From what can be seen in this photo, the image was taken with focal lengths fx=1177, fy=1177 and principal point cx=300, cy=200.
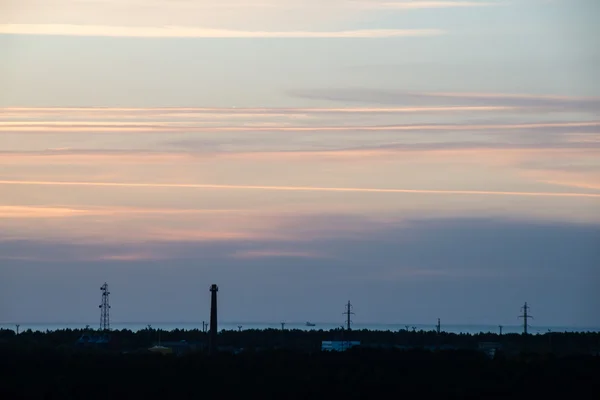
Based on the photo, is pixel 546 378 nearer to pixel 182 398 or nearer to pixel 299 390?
pixel 299 390

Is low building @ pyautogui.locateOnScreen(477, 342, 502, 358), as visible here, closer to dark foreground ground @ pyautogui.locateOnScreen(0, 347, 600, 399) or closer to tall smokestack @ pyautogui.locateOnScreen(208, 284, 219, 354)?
dark foreground ground @ pyautogui.locateOnScreen(0, 347, 600, 399)

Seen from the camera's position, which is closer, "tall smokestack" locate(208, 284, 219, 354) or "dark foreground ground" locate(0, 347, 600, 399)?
"dark foreground ground" locate(0, 347, 600, 399)

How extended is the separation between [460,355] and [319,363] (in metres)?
9.32

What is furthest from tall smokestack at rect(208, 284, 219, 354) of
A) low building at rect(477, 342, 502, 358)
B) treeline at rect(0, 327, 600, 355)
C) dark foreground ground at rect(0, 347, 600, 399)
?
low building at rect(477, 342, 502, 358)

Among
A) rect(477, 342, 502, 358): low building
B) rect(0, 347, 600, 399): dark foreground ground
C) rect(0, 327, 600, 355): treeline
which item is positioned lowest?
rect(0, 347, 600, 399): dark foreground ground

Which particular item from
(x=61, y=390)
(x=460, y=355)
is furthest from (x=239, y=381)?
(x=460, y=355)

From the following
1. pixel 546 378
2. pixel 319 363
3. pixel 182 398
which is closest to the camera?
pixel 182 398

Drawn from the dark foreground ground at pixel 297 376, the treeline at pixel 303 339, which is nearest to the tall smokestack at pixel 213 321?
the dark foreground ground at pixel 297 376

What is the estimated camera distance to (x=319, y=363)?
53.4 metres

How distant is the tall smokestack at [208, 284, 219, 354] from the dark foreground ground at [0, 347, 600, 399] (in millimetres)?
7552

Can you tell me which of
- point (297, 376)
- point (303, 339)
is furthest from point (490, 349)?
point (297, 376)

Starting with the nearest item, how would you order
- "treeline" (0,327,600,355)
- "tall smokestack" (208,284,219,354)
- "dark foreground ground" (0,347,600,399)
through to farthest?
"dark foreground ground" (0,347,600,399) < "tall smokestack" (208,284,219,354) < "treeline" (0,327,600,355)

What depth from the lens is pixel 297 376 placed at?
155 feet

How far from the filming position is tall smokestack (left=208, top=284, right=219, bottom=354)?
66.9m
